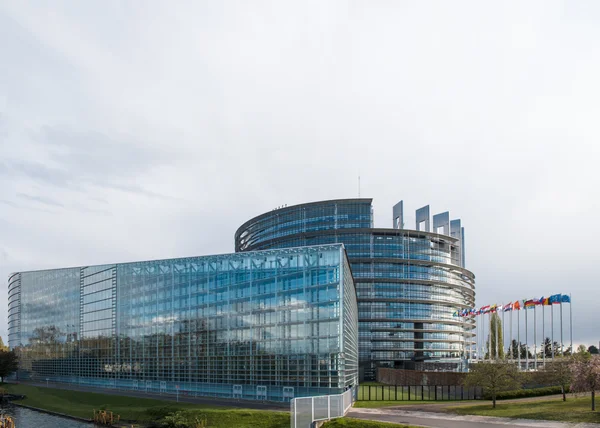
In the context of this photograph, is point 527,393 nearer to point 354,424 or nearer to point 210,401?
point 354,424

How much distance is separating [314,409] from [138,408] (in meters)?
26.3

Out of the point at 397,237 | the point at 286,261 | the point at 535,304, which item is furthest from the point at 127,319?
the point at 397,237

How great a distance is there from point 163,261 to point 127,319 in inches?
541

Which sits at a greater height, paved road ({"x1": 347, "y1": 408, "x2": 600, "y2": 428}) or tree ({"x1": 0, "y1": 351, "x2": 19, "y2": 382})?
paved road ({"x1": 347, "y1": 408, "x2": 600, "y2": 428})

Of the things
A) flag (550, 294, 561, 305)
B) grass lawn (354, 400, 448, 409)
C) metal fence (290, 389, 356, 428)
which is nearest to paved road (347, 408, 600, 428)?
metal fence (290, 389, 356, 428)

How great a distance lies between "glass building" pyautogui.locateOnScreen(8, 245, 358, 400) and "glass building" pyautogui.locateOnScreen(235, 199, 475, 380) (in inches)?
2721

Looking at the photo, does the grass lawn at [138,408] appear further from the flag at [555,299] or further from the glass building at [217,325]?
the flag at [555,299]

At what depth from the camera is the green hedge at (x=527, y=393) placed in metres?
65.8

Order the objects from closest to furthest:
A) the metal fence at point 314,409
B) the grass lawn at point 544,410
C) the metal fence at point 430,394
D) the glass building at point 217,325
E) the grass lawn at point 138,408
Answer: the metal fence at point 314,409 → the grass lawn at point 544,410 → the grass lawn at point 138,408 → the glass building at point 217,325 → the metal fence at point 430,394

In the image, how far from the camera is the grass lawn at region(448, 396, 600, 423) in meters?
46.3

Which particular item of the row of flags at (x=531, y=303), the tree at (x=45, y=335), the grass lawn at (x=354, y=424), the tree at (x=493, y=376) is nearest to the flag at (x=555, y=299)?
the row of flags at (x=531, y=303)

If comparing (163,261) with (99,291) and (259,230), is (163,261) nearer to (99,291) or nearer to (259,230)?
(99,291)

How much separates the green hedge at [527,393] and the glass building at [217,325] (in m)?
16.8

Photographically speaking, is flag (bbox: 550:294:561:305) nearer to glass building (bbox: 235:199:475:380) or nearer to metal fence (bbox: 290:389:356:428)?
glass building (bbox: 235:199:475:380)
